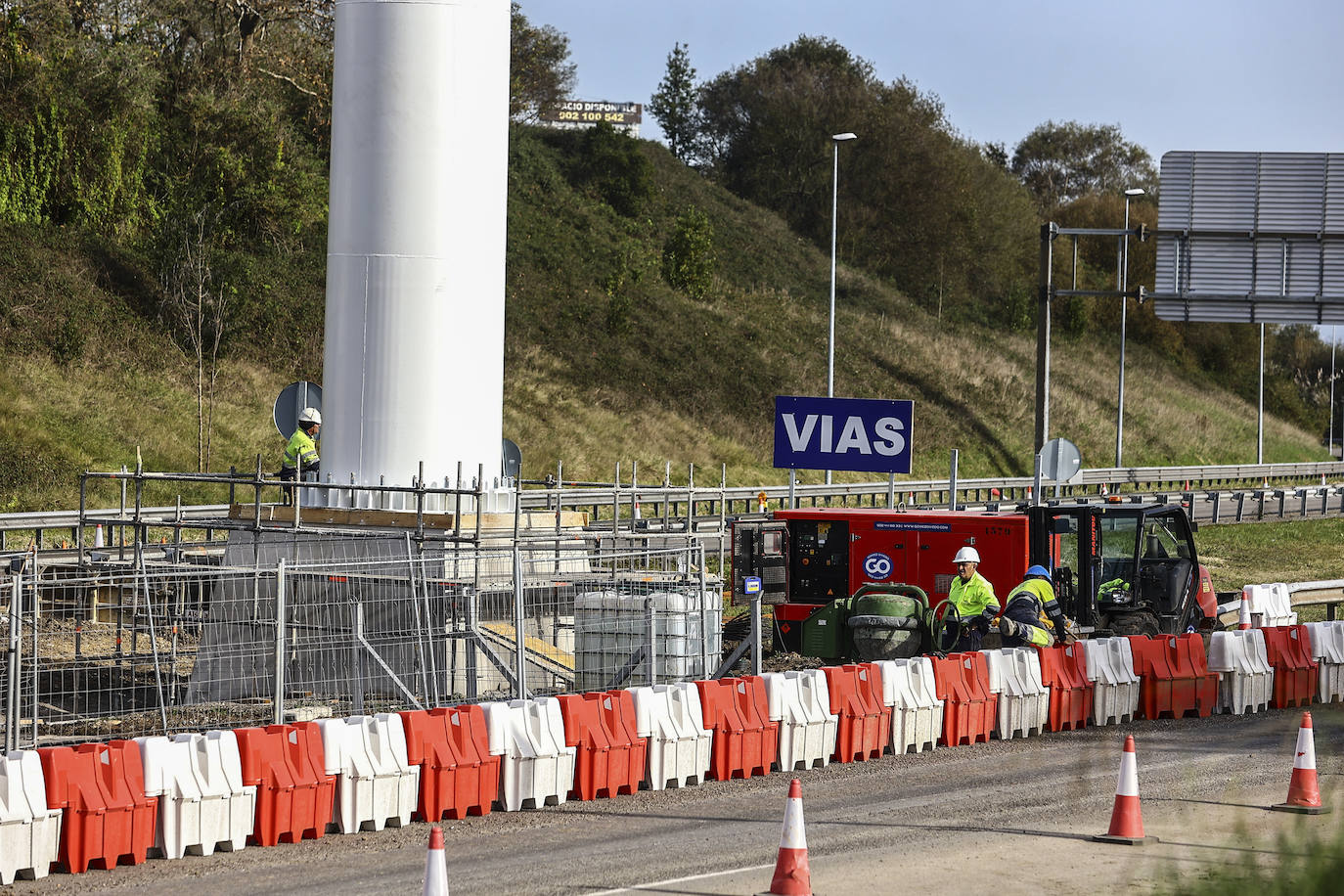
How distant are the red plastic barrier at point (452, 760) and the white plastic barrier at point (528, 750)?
81 mm

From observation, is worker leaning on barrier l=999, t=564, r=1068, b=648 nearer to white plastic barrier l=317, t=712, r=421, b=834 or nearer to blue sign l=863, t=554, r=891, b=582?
blue sign l=863, t=554, r=891, b=582

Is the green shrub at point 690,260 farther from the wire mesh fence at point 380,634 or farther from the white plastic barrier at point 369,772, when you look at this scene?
the white plastic barrier at point 369,772

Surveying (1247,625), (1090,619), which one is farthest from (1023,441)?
(1090,619)

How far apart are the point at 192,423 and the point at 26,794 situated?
3223 cm

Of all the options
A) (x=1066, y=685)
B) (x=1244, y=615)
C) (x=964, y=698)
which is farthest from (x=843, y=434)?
(x=964, y=698)

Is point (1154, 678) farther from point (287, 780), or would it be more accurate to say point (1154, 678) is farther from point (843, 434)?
point (287, 780)

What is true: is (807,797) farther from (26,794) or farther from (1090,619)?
(1090,619)

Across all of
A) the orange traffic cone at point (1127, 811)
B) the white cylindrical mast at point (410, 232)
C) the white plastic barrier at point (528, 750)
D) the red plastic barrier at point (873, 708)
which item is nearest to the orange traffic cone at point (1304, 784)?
the orange traffic cone at point (1127, 811)

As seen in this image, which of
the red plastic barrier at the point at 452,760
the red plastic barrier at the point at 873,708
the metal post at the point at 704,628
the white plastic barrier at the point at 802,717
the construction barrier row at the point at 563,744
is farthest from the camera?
the metal post at the point at 704,628

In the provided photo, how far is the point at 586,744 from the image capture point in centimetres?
1306

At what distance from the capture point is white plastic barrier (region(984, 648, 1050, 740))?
629 inches

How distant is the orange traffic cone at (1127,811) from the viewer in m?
11.6

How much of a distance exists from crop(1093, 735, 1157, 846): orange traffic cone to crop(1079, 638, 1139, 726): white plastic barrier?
5170 mm

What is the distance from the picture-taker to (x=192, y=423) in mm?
41469
